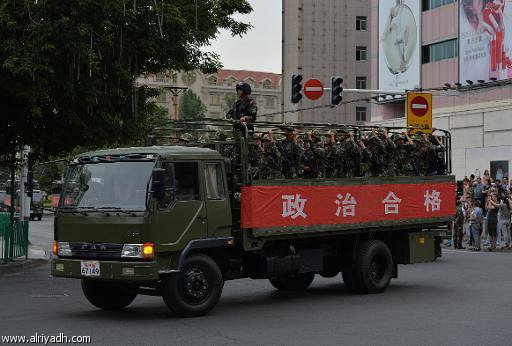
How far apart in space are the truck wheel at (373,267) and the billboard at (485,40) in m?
29.2

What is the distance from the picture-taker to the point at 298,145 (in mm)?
14664

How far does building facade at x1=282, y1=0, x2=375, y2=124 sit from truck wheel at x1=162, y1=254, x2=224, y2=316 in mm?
71354

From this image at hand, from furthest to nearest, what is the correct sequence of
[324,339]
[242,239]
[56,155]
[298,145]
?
1. [56,155]
2. [298,145]
3. [242,239]
4. [324,339]

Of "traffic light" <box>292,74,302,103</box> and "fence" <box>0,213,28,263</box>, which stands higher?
"traffic light" <box>292,74,302,103</box>

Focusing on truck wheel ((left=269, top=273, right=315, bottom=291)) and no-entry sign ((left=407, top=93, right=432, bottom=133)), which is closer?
truck wheel ((left=269, top=273, right=315, bottom=291))

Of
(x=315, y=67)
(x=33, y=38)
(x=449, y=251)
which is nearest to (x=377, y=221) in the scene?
(x=33, y=38)

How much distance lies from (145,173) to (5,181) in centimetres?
7146

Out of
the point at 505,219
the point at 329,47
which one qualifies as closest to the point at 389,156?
the point at 505,219

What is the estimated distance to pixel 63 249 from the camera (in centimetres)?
1265

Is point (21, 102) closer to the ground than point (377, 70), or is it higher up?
closer to the ground

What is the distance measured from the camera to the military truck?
39.7 ft

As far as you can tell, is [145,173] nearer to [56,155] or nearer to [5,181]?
[56,155]

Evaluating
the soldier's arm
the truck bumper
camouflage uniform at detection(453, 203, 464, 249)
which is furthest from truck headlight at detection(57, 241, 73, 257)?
camouflage uniform at detection(453, 203, 464, 249)

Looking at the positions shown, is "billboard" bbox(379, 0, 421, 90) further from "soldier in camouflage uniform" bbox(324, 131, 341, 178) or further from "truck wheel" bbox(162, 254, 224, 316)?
"truck wheel" bbox(162, 254, 224, 316)
